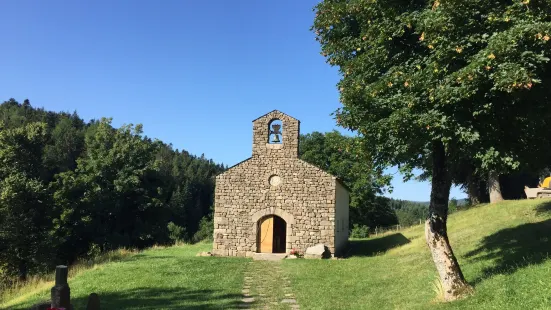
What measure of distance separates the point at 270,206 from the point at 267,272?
571cm

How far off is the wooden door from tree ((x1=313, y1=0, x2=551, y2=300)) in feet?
39.0

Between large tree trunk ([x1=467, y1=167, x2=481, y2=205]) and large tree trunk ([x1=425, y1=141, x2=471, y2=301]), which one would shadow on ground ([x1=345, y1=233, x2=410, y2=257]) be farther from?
large tree trunk ([x1=425, y1=141, x2=471, y2=301])

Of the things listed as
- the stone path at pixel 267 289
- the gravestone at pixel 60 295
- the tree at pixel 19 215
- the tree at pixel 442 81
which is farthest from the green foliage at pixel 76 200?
the tree at pixel 442 81

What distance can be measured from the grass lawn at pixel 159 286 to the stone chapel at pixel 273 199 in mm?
3636

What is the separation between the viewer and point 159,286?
1106cm

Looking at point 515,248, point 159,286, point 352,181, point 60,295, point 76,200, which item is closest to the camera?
point 60,295

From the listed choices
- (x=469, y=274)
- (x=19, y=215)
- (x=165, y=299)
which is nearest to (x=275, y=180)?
(x=165, y=299)

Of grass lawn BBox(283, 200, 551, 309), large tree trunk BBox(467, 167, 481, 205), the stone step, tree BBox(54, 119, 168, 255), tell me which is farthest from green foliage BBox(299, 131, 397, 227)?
grass lawn BBox(283, 200, 551, 309)

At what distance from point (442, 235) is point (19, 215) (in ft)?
80.5

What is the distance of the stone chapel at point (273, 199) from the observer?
62.8ft

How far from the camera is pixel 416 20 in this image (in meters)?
6.63

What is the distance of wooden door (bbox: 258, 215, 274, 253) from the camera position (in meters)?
19.6

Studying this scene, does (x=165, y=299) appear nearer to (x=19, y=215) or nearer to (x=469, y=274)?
(x=469, y=274)

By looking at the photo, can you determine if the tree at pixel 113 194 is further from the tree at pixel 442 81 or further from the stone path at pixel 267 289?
the tree at pixel 442 81
